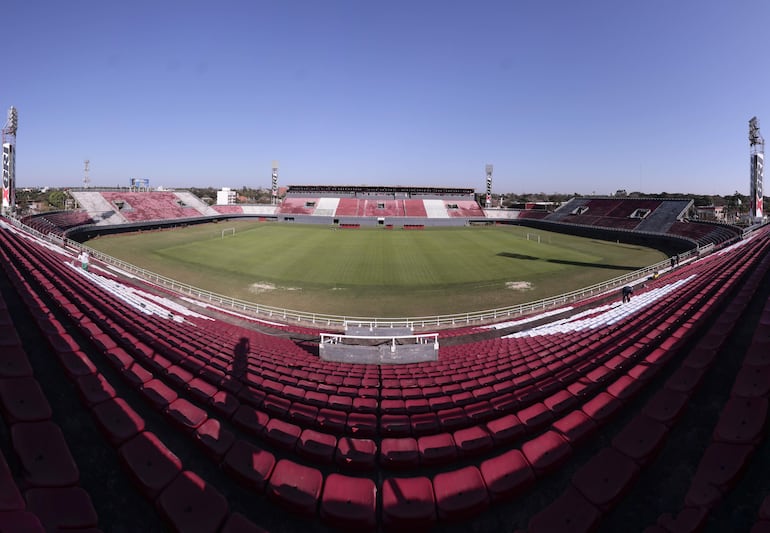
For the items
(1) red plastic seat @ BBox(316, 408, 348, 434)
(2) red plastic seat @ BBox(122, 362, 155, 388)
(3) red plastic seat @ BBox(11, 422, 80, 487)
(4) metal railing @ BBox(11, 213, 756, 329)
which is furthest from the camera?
(4) metal railing @ BBox(11, 213, 756, 329)

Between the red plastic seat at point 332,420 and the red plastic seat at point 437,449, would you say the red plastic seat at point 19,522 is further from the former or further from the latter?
the red plastic seat at point 437,449

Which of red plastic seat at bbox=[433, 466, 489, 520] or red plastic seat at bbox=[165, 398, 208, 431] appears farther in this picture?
red plastic seat at bbox=[165, 398, 208, 431]

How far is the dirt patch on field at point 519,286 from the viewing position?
89.2ft

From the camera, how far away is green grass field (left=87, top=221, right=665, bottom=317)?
24.8 meters

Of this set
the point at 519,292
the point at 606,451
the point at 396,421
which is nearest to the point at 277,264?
the point at 519,292

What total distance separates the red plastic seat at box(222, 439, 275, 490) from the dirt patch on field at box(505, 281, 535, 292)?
2547cm

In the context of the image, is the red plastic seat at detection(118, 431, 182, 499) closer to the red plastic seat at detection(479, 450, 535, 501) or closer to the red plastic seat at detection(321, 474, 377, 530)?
the red plastic seat at detection(321, 474, 377, 530)

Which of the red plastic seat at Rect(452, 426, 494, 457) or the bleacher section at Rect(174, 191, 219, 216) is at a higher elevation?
the bleacher section at Rect(174, 191, 219, 216)

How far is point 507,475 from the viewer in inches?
164

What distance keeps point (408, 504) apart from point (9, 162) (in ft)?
181

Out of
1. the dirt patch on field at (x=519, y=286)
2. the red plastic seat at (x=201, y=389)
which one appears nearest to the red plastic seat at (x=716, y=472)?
the red plastic seat at (x=201, y=389)

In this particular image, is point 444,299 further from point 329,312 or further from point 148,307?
point 148,307

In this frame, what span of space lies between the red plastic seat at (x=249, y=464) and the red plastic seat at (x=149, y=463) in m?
0.59

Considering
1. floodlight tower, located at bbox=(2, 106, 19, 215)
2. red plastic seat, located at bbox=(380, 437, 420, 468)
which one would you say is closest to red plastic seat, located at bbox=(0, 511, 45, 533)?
red plastic seat, located at bbox=(380, 437, 420, 468)
